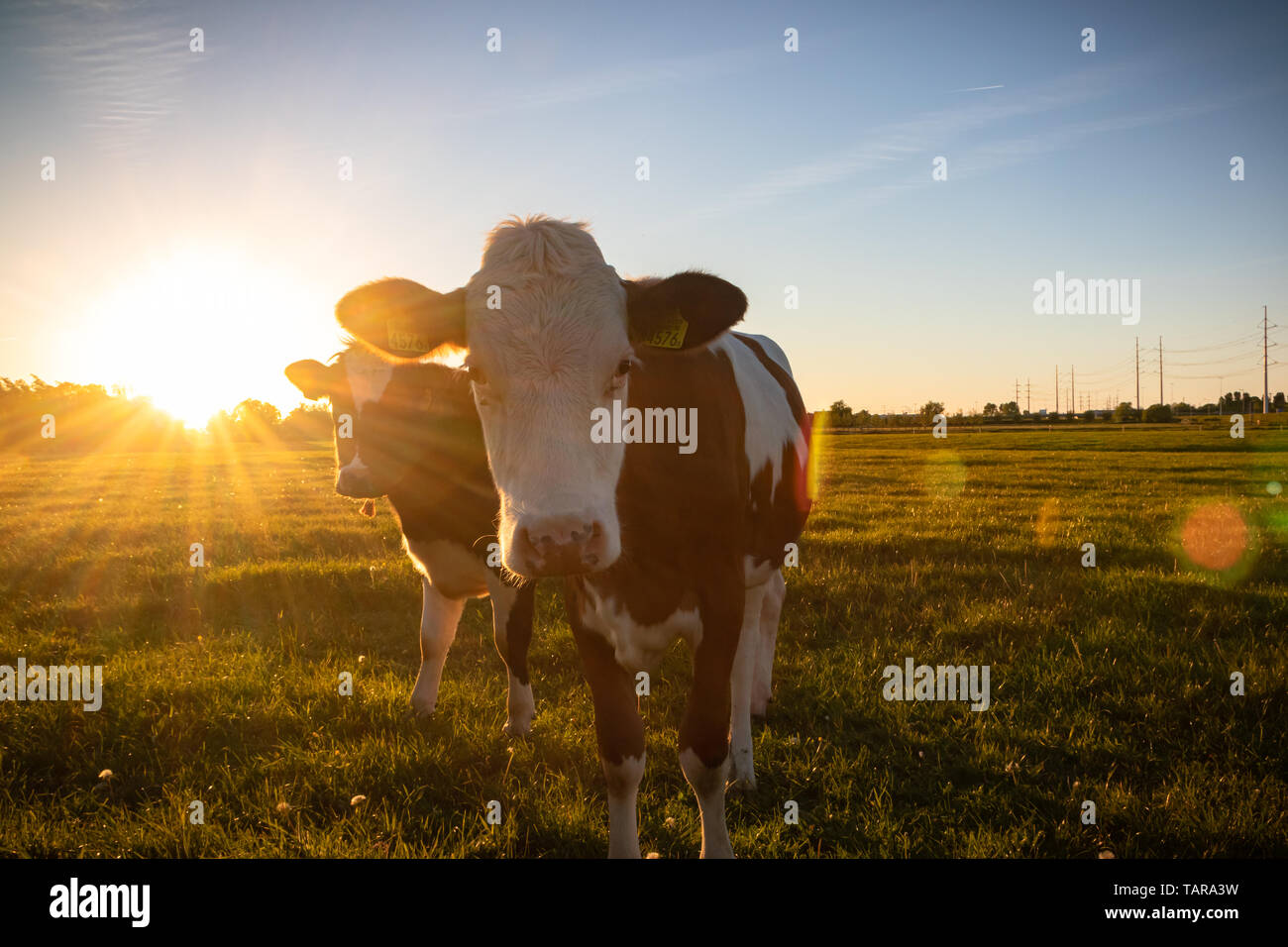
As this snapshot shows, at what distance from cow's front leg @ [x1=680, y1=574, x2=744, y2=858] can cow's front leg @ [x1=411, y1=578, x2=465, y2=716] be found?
2.54 m

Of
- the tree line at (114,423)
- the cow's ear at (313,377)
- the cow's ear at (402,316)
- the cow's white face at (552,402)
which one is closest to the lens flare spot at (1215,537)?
the cow's white face at (552,402)

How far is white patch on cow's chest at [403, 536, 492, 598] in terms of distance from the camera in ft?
17.1

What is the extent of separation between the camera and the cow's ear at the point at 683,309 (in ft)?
9.43

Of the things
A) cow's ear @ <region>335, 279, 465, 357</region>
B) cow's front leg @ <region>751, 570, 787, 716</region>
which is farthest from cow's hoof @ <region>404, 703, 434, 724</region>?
cow's ear @ <region>335, 279, 465, 357</region>

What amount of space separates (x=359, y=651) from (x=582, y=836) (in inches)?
144

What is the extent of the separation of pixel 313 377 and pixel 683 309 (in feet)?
13.2

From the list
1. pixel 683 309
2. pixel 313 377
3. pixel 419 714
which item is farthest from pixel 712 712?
pixel 313 377

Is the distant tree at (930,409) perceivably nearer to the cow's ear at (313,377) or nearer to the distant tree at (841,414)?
the distant tree at (841,414)

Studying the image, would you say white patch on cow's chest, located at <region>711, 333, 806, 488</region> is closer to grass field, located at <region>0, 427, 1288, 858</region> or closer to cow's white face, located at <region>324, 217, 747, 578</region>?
cow's white face, located at <region>324, 217, 747, 578</region>

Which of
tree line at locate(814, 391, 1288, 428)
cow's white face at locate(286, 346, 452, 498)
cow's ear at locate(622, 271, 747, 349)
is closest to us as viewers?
cow's ear at locate(622, 271, 747, 349)

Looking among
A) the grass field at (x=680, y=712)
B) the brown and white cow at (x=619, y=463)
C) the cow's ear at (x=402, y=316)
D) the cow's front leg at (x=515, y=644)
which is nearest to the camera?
the brown and white cow at (x=619, y=463)

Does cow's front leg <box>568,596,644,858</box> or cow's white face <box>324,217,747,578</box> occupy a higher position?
cow's white face <box>324,217,747,578</box>

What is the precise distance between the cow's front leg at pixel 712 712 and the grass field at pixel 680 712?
329mm
